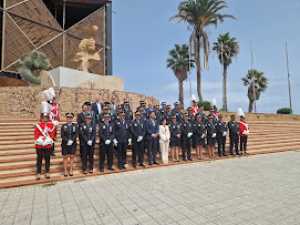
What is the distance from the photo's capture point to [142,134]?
7.96 metres

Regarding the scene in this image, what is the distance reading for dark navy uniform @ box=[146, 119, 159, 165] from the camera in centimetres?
812

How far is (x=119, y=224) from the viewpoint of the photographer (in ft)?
12.1

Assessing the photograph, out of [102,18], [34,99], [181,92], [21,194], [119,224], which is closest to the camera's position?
[119,224]

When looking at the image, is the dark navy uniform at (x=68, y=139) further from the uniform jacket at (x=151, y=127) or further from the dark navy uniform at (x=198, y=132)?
the dark navy uniform at (x=198, y=132)

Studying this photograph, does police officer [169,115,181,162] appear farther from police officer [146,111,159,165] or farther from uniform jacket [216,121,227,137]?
uniform jacket [216,121,227,137]

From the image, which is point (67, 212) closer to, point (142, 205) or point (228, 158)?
point (142, 205)

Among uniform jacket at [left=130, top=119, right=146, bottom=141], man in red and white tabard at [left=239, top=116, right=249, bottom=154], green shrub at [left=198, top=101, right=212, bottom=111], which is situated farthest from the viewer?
green shrub at [left=198, top=101, right=212, bottom=111]

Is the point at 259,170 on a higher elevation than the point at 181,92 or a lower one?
lower

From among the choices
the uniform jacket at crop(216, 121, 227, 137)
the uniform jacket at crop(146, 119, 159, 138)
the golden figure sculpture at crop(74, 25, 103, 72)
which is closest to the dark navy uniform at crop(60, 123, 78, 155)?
the uniform jacket at crop(146, 119, 159, 138)

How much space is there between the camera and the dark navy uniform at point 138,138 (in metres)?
7.86

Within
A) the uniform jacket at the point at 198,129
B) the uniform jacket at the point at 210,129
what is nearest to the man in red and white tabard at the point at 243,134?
the uniform jacket at the point at 210,129

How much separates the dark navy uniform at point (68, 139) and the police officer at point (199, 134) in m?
4.27

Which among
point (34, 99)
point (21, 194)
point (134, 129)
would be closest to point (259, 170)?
point (134, 129)

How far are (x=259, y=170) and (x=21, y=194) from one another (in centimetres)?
614
